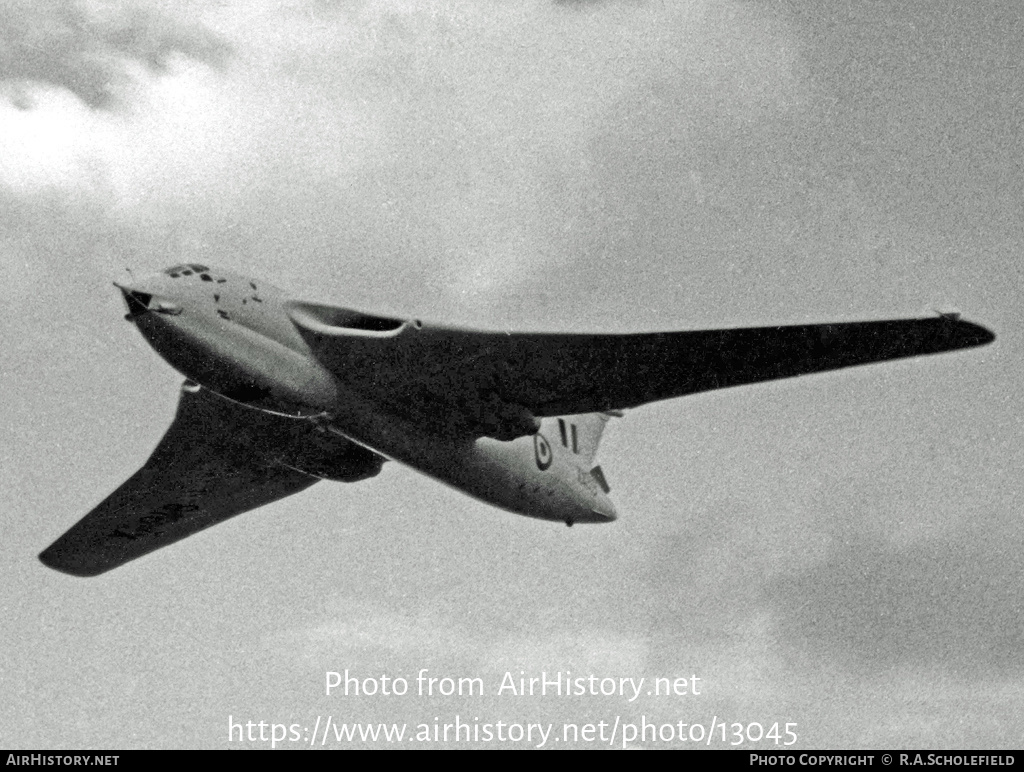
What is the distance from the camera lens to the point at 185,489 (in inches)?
1257

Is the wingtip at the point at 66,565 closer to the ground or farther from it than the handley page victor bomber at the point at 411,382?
closer to the ground

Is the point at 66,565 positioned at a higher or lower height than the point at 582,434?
lower

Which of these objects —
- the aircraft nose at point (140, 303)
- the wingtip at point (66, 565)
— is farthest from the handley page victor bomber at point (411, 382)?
the wingtip at point (66, 565)

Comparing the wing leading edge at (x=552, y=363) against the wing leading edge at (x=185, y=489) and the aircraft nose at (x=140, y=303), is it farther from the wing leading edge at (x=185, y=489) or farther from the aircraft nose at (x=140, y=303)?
the wing leading edge at (x=185, y=489)

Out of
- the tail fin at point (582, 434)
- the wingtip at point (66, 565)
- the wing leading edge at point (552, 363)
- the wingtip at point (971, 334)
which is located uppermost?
the tail fin at point (582, 434)

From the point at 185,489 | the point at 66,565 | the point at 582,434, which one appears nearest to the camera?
the point at 185,489

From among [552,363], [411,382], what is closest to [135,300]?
[411,382]

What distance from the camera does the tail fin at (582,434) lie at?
104ft

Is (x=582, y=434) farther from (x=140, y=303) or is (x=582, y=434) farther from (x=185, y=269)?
(x=140, y=303)

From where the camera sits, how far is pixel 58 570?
32812mm

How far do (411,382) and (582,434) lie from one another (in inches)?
294

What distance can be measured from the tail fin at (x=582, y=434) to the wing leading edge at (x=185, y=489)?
663cm
